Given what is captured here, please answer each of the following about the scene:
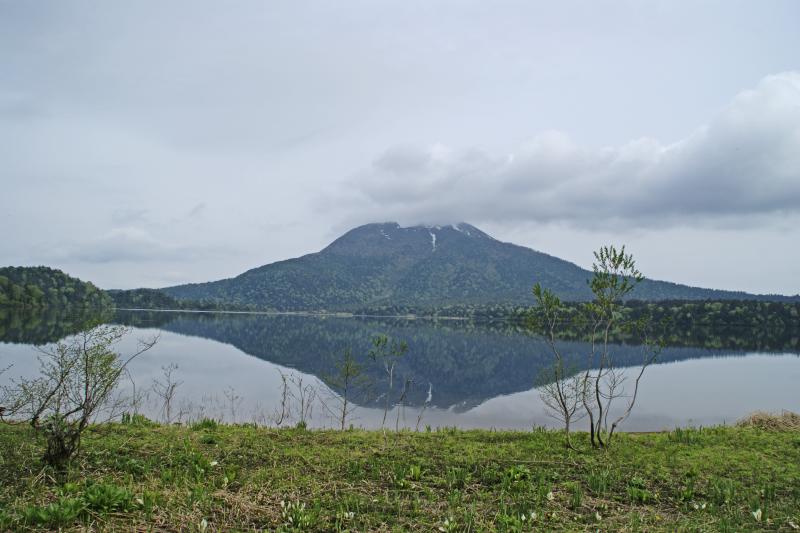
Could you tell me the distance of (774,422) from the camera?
20.9 meters

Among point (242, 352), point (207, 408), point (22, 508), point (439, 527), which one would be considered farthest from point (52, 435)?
point (242, 352)

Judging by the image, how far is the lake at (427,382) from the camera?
31922 millimetres

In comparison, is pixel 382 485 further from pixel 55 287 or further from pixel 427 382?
pixel 55 287

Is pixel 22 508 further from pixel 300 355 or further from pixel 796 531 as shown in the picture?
pixel 300 355

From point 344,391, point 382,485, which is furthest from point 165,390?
point 382,485

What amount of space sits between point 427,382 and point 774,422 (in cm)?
3347

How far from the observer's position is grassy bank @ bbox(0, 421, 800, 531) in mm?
8039

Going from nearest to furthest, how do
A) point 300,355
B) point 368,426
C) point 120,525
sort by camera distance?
point 120,525 → point 368,426 → point 300,355

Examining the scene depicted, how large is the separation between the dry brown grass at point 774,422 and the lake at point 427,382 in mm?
8072

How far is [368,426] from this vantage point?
93.5 ft

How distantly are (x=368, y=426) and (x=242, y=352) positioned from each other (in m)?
50.2

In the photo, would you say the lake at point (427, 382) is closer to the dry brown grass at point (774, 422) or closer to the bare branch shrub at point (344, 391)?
the bare branch shrub at point (344, 391)

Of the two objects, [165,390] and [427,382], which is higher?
[165,390]

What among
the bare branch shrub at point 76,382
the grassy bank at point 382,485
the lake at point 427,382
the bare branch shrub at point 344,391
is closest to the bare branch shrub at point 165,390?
the lake at point 427,382
